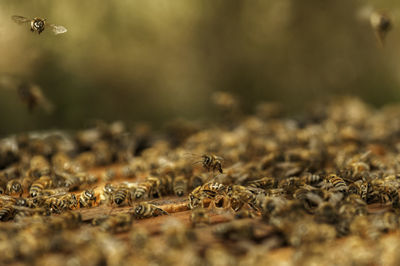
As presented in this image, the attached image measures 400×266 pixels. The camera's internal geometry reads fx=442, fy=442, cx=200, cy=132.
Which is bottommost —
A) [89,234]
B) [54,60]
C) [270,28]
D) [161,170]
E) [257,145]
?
[89,234]

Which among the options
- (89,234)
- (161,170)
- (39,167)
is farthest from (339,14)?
(89,234)

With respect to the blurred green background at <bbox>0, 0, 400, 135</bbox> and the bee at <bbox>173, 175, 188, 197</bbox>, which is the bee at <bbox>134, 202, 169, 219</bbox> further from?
the blurred green background at <bbox>0, 0, 400, 135</bbox>

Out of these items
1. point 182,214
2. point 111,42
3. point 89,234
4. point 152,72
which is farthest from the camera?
point 152,72

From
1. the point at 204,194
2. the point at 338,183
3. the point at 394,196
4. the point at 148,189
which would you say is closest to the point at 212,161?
the point at 204,194

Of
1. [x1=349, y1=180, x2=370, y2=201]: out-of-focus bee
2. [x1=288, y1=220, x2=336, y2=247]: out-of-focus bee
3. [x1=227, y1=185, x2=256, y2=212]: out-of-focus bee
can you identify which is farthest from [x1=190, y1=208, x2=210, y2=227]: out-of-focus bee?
[x1=349, y1=180, x2=370, y2=201]: out-of-focus bee

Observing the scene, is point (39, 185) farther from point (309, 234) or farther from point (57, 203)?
point (309, 234)

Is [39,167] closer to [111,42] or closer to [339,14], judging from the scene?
[111,42]

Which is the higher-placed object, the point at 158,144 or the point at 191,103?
the point at 191,103
